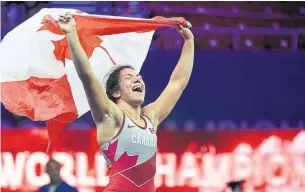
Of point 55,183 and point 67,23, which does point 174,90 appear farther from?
point 55,183

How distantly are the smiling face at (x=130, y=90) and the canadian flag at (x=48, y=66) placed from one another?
46 centimetres

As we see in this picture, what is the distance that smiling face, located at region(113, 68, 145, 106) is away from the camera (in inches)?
154

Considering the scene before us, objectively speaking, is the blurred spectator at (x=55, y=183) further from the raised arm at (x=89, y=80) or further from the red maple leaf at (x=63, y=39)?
the raised arm at (x=89, y=80)

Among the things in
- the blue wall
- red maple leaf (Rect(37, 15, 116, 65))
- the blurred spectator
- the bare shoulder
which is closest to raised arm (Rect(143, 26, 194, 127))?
the bare shoulder

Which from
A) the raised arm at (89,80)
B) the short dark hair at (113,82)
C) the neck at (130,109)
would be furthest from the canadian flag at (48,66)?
the raised arm at (89,80)

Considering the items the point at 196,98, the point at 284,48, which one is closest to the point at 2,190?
the point at 196,98

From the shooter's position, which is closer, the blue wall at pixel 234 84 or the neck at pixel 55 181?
the neck at pixel 55 181

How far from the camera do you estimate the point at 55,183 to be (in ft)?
21.5

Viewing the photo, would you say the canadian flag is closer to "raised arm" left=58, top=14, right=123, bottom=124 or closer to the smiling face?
the smiling face

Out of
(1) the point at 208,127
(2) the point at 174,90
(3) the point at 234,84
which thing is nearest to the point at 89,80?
(2) the point at 174,90

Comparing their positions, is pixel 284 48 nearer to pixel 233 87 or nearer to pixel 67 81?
pixel 233 87

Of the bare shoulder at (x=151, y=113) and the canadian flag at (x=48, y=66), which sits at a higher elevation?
the canadian flag at (x=48, y=66)

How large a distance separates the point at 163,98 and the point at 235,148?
3818 mm

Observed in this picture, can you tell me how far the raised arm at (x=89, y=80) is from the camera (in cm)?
361
